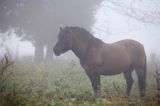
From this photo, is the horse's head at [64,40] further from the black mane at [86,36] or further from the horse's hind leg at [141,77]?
the horse's hind leg at [141,77]

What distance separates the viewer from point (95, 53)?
7.97 meters

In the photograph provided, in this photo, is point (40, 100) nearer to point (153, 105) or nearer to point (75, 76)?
point (153, 105)

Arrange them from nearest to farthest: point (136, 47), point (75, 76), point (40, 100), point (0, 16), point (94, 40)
Result: point (40, 100) → point (94, 40) → point (136, 47) → point (75, 76) → point (0, 16)

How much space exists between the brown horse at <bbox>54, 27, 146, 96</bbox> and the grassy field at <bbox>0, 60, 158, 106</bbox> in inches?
23.2

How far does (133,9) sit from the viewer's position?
72.3 feet

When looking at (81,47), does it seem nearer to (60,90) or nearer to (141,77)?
(60,90)

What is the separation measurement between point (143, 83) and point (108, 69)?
55.7 inches

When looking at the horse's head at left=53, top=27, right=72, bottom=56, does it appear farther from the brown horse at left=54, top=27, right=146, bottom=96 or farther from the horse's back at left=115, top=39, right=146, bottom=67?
the horse's back at left=115, top=39, right=146, bottom=67

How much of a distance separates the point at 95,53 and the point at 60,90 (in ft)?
4.59

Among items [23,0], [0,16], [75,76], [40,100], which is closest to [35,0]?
[23,0]

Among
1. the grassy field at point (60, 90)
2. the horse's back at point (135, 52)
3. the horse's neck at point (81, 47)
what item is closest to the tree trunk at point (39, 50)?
the grassy field at point (60, 90)

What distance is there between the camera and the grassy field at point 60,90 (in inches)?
207

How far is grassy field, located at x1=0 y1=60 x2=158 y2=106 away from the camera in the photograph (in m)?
5.27

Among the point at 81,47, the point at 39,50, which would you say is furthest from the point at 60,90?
the point at 39,50
